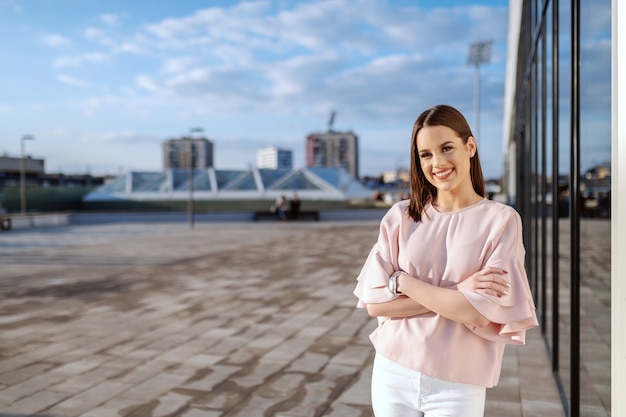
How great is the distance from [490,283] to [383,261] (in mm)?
317

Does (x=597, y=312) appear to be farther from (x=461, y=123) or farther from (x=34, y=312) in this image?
(x=34, y=312)

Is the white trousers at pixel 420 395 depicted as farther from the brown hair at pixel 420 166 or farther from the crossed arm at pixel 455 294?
the brown hair at pixel 420 166

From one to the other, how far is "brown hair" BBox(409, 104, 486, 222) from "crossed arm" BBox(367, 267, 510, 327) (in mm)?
207

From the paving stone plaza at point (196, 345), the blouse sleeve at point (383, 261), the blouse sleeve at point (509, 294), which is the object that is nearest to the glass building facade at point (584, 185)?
the blouse sleeve at point (509, 294)

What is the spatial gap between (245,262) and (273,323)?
5.43 meters

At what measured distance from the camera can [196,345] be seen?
219 inches

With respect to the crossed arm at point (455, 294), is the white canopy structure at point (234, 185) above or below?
above

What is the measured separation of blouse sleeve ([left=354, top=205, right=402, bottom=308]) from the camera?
65.3 inches

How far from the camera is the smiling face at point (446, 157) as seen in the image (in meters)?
1.62

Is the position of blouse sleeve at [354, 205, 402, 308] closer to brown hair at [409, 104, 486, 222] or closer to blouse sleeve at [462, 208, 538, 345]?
brown hair at [409, 104, 486, 222]

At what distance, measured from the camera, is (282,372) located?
15.5 ft

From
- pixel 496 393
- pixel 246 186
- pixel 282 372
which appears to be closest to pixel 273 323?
pixel 282 372

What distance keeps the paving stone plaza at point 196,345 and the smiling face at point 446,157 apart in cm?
260

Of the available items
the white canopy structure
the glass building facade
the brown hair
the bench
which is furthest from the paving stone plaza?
the white canopy structure
